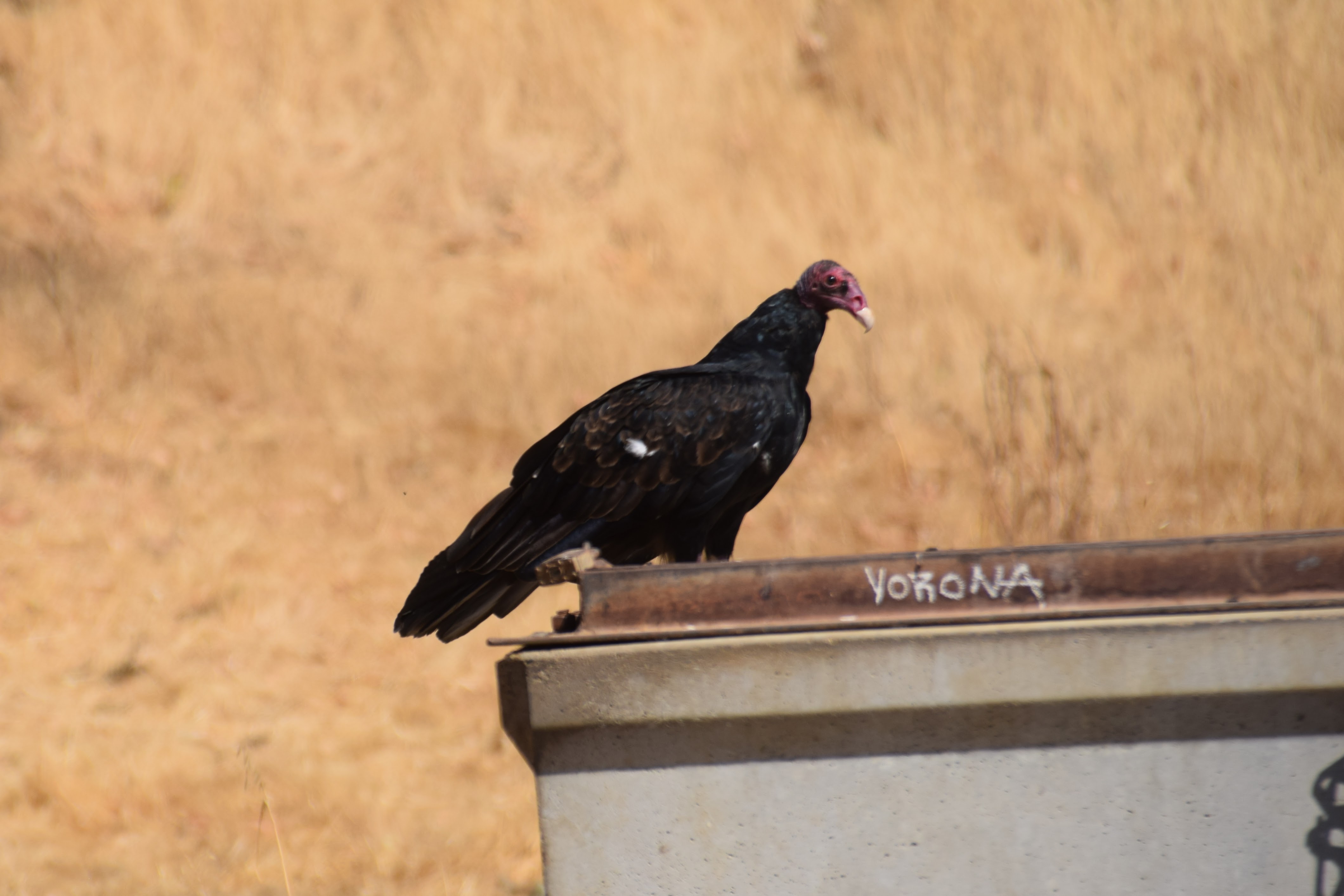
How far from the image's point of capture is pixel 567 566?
200 centimetres

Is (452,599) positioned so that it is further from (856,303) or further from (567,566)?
(856,303)

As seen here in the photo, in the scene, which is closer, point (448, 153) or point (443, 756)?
point (443, 756)

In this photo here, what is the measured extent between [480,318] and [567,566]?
2.88 m

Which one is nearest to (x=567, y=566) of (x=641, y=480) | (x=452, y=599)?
(x=641, y=480)

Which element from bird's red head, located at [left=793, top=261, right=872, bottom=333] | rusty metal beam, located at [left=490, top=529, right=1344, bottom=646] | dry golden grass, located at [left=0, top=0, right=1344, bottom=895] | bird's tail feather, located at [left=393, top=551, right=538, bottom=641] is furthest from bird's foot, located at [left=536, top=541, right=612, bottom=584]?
dry golden grass, located at [left=0, top=0, right=1344, bottom=895]

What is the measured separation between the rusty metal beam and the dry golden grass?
2703 mm

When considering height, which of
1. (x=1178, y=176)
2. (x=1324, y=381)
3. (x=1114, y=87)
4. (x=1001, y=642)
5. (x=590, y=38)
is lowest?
(x=1001, y=642)

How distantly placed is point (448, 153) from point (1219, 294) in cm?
336

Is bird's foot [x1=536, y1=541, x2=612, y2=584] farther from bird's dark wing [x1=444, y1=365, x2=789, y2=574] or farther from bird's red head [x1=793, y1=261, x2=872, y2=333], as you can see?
bird's red head [x1=793, y1=261, x2=872, y2=333]

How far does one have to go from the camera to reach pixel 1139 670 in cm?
167

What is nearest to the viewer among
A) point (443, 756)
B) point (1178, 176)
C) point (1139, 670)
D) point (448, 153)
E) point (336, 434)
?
point (1139, 670)

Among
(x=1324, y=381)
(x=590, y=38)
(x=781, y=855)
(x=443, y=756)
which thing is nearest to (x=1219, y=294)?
(x=1324, y=381)

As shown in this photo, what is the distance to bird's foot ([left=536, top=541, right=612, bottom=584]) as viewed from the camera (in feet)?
6.54

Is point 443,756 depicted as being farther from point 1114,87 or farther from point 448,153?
point 1114,87
